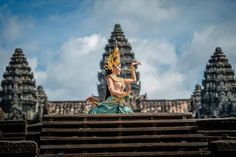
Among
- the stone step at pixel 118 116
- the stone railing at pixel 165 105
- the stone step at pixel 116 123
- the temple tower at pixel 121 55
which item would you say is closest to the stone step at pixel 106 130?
the stone step at pixel 116 123

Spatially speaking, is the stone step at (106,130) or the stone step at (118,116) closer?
the stone step at (106,130)

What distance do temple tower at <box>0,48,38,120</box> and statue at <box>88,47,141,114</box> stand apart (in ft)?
117

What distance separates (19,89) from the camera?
2152 inches

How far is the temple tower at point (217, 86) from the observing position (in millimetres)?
52594

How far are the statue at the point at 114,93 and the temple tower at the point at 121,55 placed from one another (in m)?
39.5

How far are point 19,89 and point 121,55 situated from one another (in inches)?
624

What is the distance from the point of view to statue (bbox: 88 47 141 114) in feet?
50.2

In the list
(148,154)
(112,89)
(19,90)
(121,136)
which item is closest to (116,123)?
(121,136)

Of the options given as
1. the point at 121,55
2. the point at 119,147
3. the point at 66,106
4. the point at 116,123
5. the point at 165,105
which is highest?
the point at 121,55

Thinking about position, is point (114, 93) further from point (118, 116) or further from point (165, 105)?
point (165, 105)

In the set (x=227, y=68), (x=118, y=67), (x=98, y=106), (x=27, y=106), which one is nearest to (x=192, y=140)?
(x=98, y=106)

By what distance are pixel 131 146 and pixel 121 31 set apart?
5547 cm

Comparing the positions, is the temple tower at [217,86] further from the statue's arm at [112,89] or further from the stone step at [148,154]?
the stone step at [148,154]

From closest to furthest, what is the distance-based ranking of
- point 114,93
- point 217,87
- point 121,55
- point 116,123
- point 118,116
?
point 116,123
point 118,116
point 114,93
point 217,87
point 121,55
